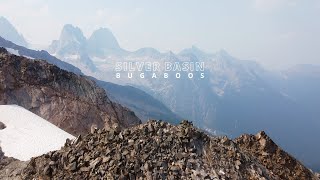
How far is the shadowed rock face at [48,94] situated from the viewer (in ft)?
224

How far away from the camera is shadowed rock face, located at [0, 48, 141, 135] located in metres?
68.2

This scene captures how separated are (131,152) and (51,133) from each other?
26.1 metres

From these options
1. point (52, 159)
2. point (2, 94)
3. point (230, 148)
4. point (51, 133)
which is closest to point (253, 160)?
point (230, 148)

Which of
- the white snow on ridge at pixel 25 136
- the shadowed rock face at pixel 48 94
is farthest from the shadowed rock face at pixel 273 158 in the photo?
the shadowed rock face at pixel 48 94

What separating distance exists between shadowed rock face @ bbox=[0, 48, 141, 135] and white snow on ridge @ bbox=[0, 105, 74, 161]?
10275 mm

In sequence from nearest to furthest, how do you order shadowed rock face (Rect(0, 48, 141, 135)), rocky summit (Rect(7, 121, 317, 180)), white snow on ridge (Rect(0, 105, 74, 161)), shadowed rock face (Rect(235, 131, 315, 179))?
rocky summit (Rect(7, 121, 317, 180)), shadowed rock face (Rect(235, 131, 315, 179)), white snow on ridge (Rect(0, 105, 74, 161)), shadowed rock face (Rect(0, 48, 141, 135))

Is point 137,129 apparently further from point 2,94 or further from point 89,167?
point 2,94

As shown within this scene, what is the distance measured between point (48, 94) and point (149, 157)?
50.6 metres

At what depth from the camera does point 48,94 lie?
72.6m

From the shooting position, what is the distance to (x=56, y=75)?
80125 millimetres

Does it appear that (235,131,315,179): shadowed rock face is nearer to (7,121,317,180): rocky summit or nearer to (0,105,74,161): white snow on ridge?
(7,121,317,180): rocky summit

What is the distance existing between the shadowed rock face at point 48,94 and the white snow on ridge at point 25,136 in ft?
33.7

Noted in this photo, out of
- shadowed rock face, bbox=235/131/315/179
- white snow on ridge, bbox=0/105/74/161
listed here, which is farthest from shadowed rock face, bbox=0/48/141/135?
shadowed rock face, bbox=235/131/315/179

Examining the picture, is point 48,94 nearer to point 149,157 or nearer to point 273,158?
point 273,158
